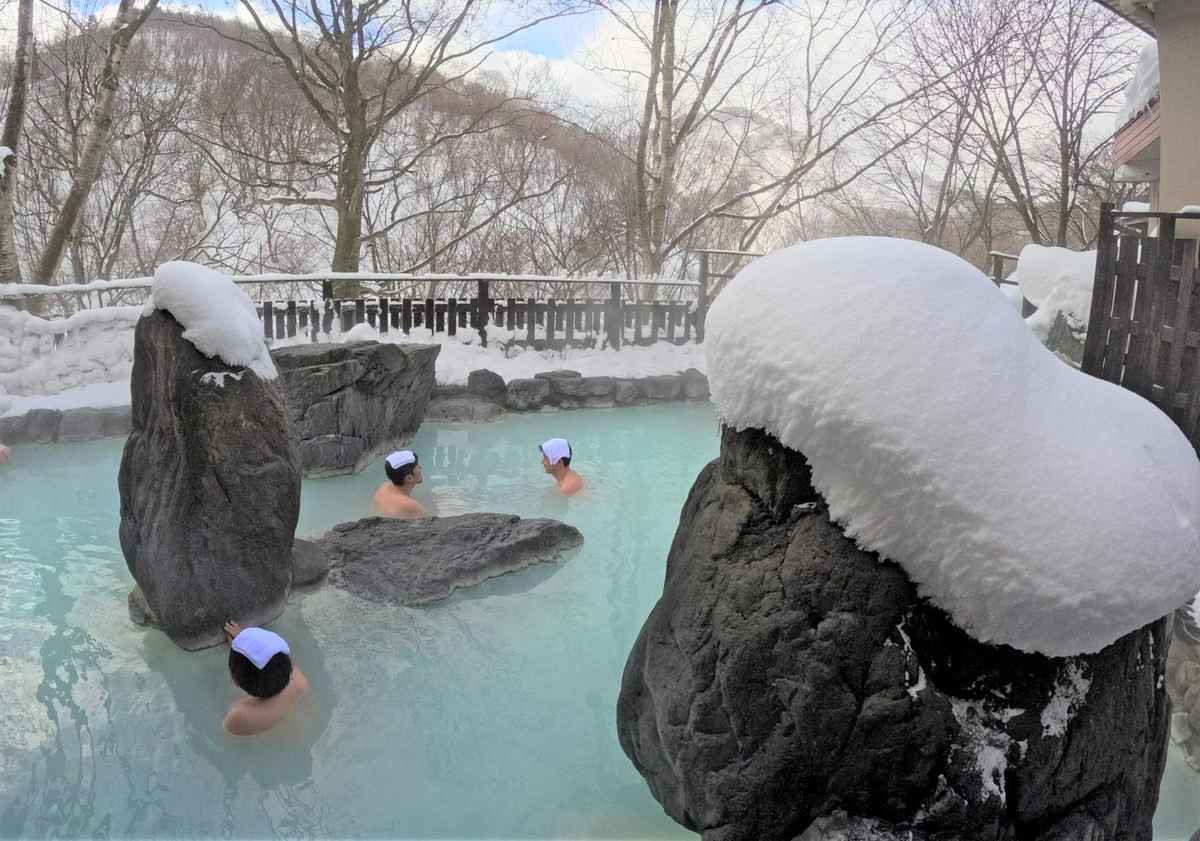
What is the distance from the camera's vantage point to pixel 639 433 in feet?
27.2

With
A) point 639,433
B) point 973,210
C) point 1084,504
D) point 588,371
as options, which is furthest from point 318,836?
point 973,210

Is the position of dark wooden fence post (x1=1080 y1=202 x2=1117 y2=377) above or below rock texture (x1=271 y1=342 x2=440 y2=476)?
above

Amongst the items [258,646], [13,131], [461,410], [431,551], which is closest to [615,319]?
[461,410]

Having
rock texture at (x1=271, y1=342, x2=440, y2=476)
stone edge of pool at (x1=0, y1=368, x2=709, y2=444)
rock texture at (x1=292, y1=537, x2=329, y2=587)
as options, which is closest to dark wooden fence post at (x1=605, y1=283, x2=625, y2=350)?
stone edge of pool at (x1=0, y1=368, x2=709, y2=444)

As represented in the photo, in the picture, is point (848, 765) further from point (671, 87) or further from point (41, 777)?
point (671, 87)

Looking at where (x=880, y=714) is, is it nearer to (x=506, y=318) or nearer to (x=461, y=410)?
(x=461, y=410)

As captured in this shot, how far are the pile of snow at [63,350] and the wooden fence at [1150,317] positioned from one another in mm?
7370

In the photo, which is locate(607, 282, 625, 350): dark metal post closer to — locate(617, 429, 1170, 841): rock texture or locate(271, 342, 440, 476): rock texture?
→ locate(271, 342, 440, 476): rock texture

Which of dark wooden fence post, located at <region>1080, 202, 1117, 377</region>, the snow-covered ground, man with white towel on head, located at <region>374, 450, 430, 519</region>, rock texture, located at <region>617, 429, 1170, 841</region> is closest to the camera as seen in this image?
rock texture, located at <region>617, 429, 1170, 841</region>

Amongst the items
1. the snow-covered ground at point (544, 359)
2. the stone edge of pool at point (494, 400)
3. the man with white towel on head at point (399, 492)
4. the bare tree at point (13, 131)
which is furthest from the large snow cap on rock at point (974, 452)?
the bare tree at point (13, 131)

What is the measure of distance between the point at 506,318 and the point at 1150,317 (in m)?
7.73

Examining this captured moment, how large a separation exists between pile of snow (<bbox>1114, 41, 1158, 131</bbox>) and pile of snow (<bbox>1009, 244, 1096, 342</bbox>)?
2.37 meters

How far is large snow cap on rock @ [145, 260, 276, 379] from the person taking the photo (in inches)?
136

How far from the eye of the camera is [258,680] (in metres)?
3.04
